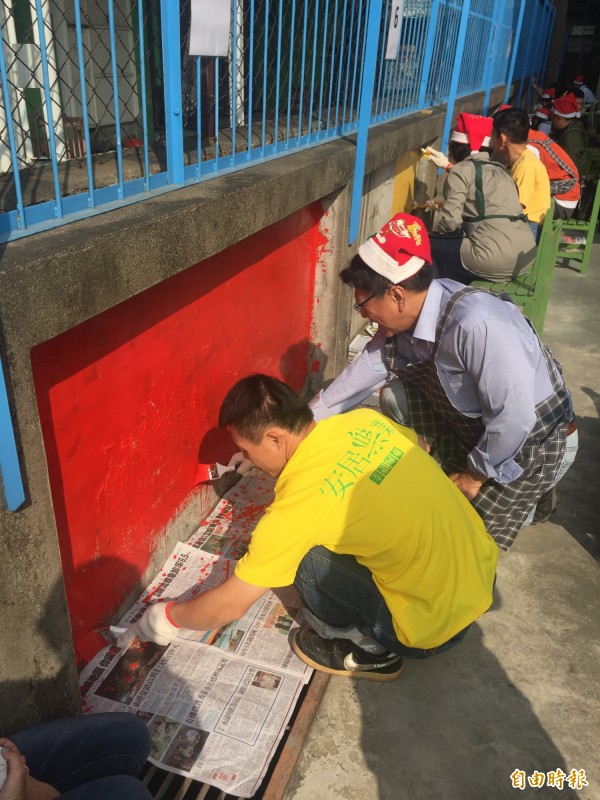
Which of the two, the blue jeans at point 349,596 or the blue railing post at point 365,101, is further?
the blue railing post at point 365,101

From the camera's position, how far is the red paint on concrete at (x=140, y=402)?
6.17 feet

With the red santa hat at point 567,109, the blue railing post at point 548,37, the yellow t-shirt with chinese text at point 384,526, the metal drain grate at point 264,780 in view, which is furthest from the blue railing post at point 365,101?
the blue railing post at point 548,37

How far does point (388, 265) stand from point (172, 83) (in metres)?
0.88

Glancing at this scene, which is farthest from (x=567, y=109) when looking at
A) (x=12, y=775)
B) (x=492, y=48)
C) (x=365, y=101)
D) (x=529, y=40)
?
(x=12, y=775)

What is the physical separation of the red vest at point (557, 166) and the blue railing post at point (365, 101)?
2736 mm

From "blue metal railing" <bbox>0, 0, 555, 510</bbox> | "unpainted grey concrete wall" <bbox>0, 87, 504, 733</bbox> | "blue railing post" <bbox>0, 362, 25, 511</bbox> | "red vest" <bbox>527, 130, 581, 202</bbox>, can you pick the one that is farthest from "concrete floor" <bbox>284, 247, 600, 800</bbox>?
"red vest" <bbox>527, 130, 581, 202</bbox>

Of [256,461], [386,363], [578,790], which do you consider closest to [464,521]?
[256,461]

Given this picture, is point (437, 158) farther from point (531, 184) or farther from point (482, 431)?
point (482, 431)

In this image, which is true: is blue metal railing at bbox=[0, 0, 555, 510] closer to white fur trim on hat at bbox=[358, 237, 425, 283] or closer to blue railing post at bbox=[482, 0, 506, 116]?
blue railing post at bbox=[482, 0, 506, 116]

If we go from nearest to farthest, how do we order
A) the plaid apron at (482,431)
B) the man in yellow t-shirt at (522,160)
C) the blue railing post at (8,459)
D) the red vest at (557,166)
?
the blue railing post at (8,459), the plaid apron at (482,431), the man in yellow t-shirt at (522,160), the red vest at (557,166)

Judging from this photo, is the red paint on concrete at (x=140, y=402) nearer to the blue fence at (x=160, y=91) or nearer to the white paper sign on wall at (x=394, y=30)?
the blue fence at (x=160, y=91)

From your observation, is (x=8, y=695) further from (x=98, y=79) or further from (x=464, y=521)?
(x=98, y=79)

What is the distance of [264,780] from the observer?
1.91 meters

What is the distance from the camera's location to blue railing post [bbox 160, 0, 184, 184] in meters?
1.81
